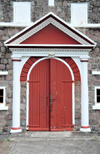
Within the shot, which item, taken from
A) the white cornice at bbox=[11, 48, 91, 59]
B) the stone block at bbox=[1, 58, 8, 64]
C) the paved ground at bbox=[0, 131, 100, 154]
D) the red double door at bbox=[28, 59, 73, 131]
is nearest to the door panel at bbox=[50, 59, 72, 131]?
the red double door at bbox=[28, 59, 73, 131]

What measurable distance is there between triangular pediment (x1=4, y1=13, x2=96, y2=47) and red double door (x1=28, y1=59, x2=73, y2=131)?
792 millimetres

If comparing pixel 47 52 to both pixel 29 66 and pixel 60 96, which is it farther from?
pixel 60 96

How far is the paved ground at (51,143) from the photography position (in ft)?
17.2

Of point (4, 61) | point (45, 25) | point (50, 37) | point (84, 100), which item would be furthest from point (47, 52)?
point (84, 100)

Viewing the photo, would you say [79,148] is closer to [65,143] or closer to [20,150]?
[65,143]

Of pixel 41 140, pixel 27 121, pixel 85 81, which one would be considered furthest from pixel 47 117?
pixel 85 81

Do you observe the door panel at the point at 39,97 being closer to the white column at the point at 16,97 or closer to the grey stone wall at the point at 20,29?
the grey stone wall at the point at 20,29

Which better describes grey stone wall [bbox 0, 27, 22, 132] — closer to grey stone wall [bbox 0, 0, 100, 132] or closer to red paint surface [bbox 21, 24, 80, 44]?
grey stone wall [bbox 0, 0, 100, 132]

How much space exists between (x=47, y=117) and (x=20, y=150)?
2162 millimetres

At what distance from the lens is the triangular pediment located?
7129 mm

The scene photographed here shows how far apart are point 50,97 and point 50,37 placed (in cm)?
219

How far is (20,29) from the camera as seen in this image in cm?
743

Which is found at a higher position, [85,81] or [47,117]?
[85,81]

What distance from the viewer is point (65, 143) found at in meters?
5.89
